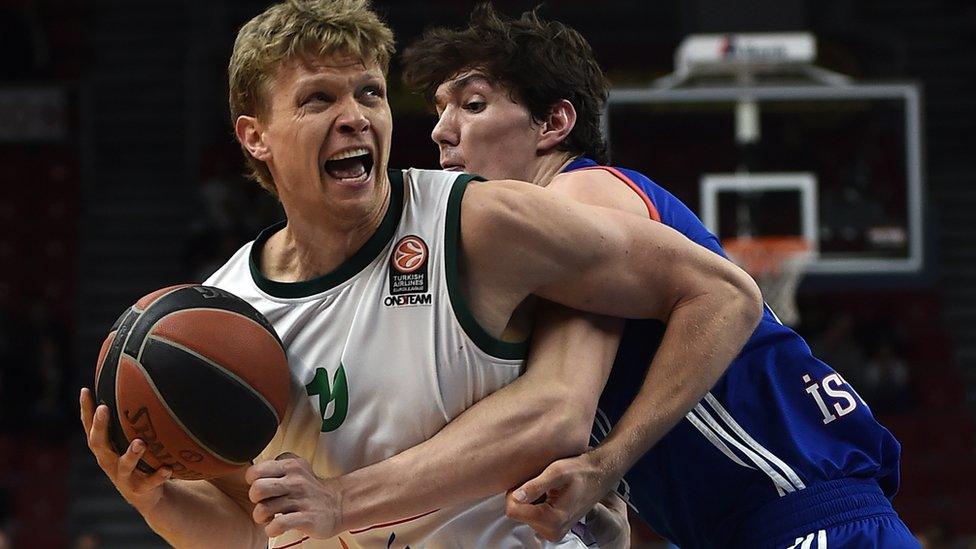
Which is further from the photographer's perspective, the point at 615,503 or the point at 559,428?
the point at 615,503

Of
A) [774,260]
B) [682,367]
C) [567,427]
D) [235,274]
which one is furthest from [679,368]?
[774,260]

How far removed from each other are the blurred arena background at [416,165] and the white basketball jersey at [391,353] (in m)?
5.79

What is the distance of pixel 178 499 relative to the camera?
342 cm

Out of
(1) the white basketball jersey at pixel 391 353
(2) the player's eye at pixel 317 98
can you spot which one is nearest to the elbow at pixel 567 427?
(1) the white basketball jersey at pixel 391 353

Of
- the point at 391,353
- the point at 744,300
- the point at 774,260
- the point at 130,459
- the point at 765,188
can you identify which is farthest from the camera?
the point at 765,188

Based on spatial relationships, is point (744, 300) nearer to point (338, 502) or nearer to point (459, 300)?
point (459, 300)

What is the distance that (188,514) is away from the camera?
3.45 meters

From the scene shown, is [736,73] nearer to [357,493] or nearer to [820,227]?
[820,227]

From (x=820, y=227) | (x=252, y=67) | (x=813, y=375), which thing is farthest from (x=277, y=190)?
(x=820, y=227)

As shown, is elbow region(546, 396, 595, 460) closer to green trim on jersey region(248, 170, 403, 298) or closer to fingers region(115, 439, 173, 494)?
green trim on jersey region(248, 170, 403, 298)

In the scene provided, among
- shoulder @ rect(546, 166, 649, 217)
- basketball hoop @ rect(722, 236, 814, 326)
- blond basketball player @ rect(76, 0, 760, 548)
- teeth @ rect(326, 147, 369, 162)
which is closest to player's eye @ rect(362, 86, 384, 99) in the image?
blond basketball player @ rect(76, 0, 760, 548)

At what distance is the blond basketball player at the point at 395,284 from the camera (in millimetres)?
3199

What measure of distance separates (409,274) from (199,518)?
2.81ft

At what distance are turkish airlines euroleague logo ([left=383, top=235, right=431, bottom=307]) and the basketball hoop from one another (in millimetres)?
5712
